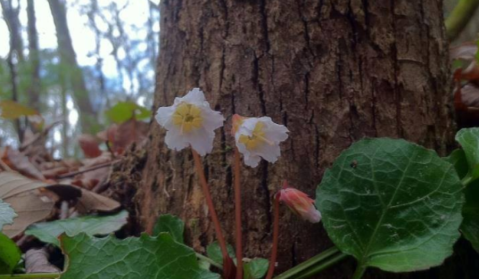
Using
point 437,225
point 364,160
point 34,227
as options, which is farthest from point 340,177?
point 34,227

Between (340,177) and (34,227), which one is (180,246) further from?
(34,227)

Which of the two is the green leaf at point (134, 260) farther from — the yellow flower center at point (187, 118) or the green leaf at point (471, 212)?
the green leaf at point (471, 212)

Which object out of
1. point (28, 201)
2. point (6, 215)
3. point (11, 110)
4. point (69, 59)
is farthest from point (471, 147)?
point (69, 59)

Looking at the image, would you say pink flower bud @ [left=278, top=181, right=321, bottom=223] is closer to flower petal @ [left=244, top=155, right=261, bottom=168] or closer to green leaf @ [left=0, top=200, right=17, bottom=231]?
flower petal @ [left=244, top=155, right=261, bottom=168]

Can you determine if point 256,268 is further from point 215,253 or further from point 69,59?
point 69,59

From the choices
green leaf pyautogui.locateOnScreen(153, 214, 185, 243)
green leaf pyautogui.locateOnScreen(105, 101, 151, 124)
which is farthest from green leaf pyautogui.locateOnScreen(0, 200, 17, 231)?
green leaf pyautogui.locateOnScreen(105, 101, 151, 124)

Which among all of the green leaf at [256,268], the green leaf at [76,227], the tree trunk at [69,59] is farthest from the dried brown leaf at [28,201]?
the tree trunk at [69,59]

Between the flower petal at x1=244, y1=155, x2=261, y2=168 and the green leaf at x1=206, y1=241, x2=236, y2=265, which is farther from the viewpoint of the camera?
the green leaf at x1=206, y1=241, x2=236, y2=265
